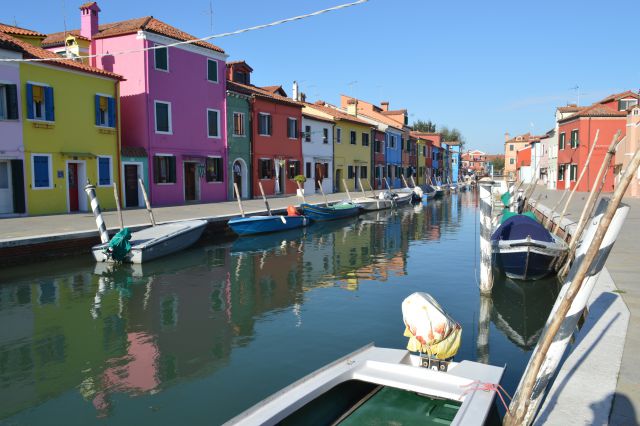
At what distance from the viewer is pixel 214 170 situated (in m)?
29.2

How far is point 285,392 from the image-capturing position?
463 centimetres

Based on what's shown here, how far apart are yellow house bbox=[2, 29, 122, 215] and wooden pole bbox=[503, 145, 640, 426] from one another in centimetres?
2030

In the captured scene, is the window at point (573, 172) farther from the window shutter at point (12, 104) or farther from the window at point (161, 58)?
the window shutter at point (12, 104)

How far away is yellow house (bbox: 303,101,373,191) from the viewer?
1664 inches

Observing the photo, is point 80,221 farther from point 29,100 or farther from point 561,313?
point 561,313

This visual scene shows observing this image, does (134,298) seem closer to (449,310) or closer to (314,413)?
(449,310)

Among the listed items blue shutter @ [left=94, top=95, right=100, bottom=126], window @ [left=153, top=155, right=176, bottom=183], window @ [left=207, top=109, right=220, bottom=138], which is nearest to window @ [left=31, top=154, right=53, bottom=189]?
blue shutter @ [left=94, top=95, right=100, bottom=126]

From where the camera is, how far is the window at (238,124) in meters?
30.3

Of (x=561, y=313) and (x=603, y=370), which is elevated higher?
(x=561, y=313)

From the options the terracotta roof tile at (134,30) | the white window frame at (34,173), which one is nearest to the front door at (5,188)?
the white window frame at (34,173)

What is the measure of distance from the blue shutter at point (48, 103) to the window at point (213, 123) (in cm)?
927

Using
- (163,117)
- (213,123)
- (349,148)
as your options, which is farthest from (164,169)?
(349,148)

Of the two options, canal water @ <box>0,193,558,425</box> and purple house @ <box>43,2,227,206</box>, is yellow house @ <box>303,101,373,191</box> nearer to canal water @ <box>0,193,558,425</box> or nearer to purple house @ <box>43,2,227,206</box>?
purple house @ <box>43,2,227,206</box>

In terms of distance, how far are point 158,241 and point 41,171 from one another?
8.38 meters
